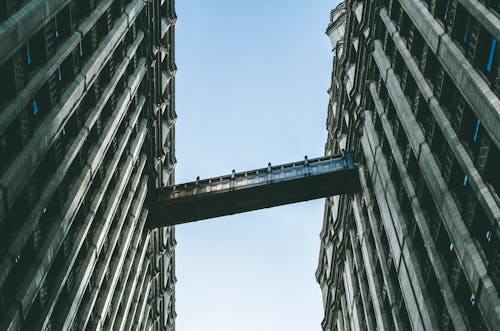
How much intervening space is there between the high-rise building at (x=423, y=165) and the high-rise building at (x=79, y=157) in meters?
15.5

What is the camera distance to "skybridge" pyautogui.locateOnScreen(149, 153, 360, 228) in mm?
42062

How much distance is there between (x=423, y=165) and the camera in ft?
85.9

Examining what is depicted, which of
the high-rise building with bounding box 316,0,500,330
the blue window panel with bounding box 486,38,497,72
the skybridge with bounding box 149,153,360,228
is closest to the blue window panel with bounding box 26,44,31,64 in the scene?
the high-rise building with bounding box 316,0,500,330

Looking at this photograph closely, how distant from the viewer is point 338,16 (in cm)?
5631

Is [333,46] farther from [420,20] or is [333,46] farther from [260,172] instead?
[420,20]

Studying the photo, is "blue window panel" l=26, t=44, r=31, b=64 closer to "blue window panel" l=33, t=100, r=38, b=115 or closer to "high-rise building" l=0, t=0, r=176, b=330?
"high-rise building" l=0, t=0, r=176, b=330

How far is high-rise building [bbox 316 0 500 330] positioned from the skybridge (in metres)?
1.78

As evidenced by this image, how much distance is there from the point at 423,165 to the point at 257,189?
17741 millimetres

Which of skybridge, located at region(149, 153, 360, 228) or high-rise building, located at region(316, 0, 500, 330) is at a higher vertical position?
skybridge, located at region(149, 153, 360, 228)

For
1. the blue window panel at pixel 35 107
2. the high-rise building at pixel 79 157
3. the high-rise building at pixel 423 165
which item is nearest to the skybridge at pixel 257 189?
the high-rise building at pixel 423 165

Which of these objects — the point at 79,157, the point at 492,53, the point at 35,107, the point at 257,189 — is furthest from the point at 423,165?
the point at 257,189

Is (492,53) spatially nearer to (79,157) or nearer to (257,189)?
(79,157)

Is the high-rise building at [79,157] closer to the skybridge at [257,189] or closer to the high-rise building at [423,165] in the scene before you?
the skybridge at [257,189]

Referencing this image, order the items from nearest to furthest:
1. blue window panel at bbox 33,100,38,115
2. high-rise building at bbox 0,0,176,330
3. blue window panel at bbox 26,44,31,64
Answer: high-rise building at bbox 0,0,176,330 → blue window panel at bbox 26,44,31,64 → blue window panel at bbox 33,100,38,115
